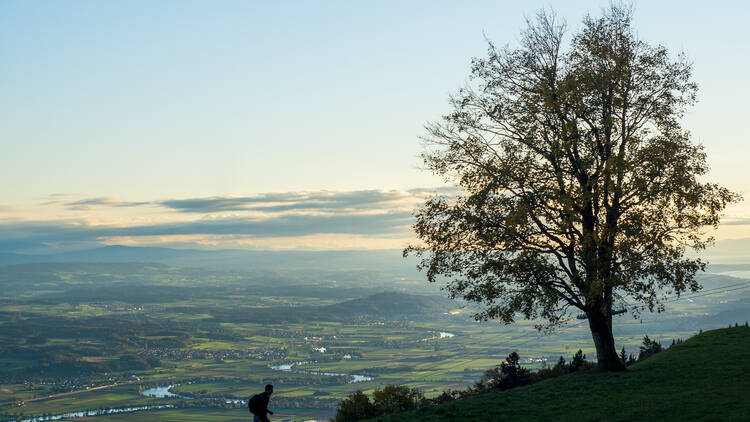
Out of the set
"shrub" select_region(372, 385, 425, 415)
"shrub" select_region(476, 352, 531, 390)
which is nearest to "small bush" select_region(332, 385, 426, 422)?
"shrub" select_region(372, 385, 425, 415)

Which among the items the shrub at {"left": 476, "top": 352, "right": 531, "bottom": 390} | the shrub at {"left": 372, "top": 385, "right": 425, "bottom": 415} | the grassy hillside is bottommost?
the shrub at {"left": 476, "top": 352, "right": 531, "bottom": 390}

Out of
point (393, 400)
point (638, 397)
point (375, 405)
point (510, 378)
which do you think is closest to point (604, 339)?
point (638, 397)

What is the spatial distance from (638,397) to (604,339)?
7423mm

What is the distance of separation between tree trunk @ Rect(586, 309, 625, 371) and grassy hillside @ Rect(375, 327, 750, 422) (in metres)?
0.73

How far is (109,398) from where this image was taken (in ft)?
634

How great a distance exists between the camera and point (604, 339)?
33.5 meters

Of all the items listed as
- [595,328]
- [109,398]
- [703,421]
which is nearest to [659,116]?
[595,328]

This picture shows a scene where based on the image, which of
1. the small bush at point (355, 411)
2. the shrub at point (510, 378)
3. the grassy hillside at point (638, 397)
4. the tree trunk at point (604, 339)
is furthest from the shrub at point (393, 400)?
the tree trunk at point (604, 339)

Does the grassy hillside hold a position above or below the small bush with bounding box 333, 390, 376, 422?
above

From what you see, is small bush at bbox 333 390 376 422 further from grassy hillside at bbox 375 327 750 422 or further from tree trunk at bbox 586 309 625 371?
tree trunk at bbox 586 309 625 371

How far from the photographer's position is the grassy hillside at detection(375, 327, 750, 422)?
23.1 meters

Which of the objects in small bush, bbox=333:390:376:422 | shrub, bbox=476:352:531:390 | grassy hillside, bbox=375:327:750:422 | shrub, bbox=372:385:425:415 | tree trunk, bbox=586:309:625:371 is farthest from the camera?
shrub, bbox=476:352:531:390

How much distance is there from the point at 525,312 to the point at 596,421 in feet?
32.1

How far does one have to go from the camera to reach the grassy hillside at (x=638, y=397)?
909 inches
